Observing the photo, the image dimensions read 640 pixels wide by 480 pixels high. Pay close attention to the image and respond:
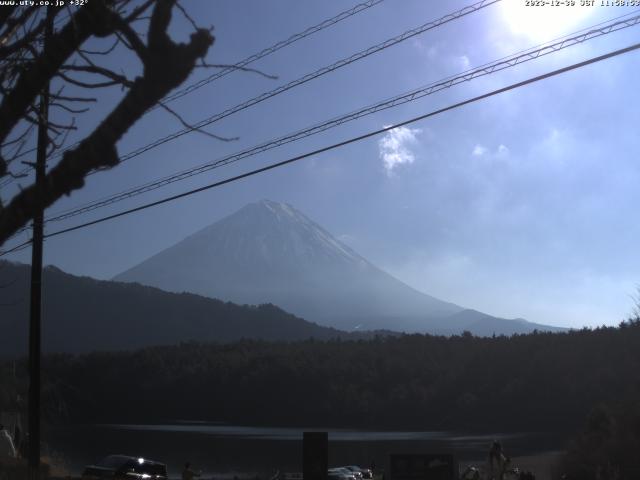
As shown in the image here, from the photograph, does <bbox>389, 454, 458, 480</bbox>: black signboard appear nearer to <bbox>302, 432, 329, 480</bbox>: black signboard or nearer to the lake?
<bbox>302, 432, 329, 480</bbox>: black signboard

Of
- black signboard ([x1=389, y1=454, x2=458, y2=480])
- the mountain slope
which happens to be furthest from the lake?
the mountain slope

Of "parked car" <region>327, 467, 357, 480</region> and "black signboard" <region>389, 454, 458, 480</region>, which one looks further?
"parked car" <region>327, 467, 357, 480</region>

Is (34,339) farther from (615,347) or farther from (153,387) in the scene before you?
(153,387)

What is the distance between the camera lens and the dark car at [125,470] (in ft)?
73.2

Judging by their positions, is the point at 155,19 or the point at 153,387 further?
the point at 153,387

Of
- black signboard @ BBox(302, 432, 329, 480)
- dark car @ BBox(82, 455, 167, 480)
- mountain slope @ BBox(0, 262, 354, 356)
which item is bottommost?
dark car @ BBox(82, 455, 167, 480)

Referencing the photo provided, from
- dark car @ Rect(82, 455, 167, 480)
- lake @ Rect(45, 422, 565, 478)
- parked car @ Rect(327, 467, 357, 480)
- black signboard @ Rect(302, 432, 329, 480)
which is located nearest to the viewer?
black signboard @ Rect(302, 432, 329, 480)

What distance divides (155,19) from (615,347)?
3513 inches

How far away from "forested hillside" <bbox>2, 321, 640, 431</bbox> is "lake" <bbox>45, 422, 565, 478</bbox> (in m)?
9.05

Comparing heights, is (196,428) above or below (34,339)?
below

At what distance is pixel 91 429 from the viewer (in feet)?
299

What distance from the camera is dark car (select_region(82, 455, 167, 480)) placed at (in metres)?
22.3

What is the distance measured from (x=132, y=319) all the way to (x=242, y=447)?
110029 millimetres

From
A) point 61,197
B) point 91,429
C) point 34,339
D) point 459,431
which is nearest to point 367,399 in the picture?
point 459,431
